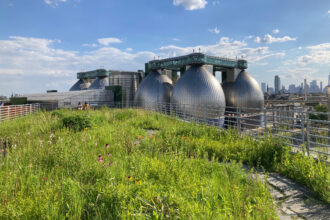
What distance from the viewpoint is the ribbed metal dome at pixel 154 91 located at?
1331 inches

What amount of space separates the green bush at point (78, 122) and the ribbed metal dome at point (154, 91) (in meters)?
23.9

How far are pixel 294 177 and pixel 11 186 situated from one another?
5435 mm

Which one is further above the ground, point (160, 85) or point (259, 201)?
point (160, 85)

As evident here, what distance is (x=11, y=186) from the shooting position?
3.35 metres

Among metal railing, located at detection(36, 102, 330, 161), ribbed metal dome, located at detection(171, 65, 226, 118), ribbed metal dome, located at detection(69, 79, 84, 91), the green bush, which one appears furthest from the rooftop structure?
ribbed metal dome, located at detection(69, 79, 84, 91)

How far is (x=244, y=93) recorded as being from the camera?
115 ft

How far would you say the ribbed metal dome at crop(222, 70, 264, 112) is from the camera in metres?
34.8

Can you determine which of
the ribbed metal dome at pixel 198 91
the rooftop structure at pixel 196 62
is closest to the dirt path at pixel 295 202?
the ribbed metal dome at pixel 198 91

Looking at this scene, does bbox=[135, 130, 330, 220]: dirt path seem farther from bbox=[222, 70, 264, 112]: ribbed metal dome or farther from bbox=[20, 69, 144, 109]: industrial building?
bbox=[222, 70, 264, 112]: ribbed metal dome

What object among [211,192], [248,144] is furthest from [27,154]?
[248,144]

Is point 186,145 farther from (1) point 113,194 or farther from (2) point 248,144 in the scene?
(1) point 113,194

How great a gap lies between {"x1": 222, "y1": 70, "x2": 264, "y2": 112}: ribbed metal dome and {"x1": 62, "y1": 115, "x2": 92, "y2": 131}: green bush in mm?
29888

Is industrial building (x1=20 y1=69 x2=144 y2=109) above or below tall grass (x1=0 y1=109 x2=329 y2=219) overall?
above

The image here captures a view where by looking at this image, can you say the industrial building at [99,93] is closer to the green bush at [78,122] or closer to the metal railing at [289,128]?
the green bush at [78,122]
